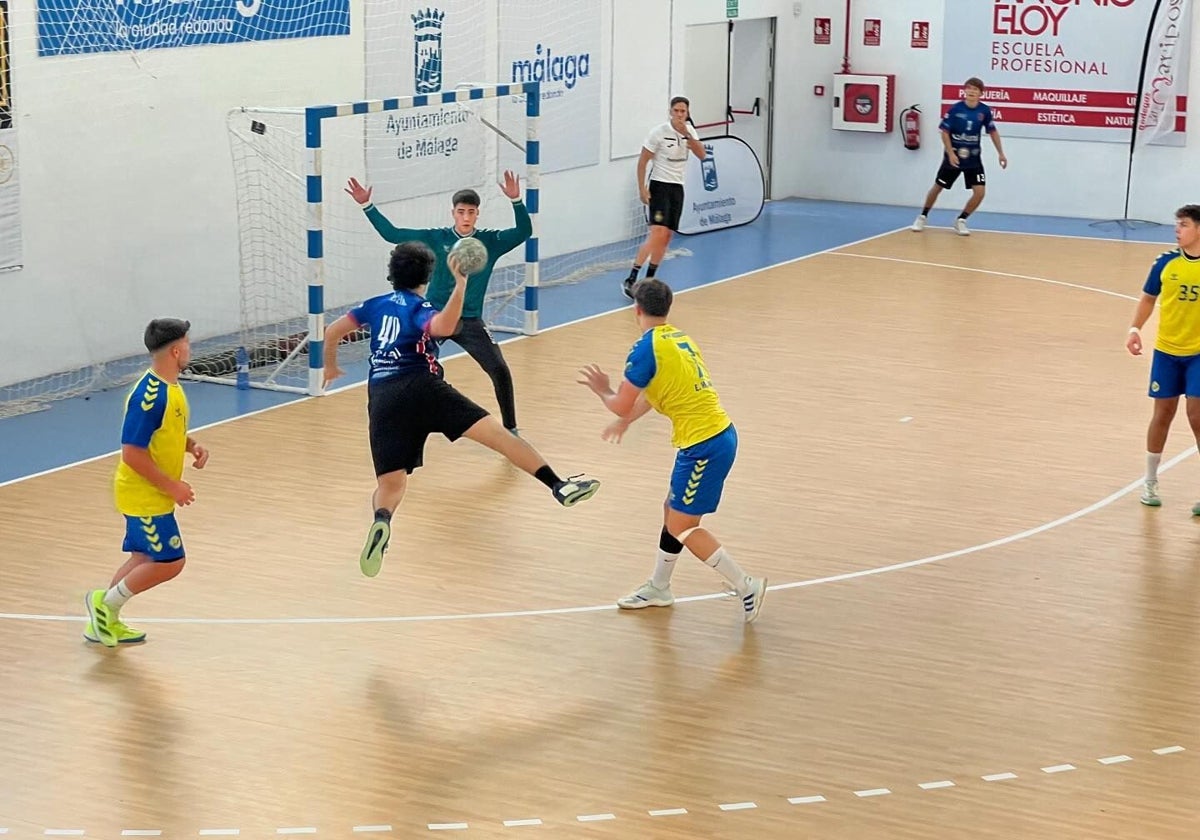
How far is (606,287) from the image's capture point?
2041 cm

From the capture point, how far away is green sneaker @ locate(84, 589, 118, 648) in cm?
919

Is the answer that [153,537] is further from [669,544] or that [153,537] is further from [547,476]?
[669,544]

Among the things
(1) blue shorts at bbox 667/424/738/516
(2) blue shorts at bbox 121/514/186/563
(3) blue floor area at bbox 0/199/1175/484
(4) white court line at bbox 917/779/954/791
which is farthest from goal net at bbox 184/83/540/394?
(4) white court line at bbox 917/779/954/791

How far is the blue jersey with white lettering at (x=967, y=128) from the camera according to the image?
930 inches

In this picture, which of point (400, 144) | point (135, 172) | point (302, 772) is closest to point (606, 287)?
point (400, 144)

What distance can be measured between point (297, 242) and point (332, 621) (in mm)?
8779

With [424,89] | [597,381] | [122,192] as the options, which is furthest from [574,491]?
[424,89]

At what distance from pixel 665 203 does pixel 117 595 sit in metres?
11.9

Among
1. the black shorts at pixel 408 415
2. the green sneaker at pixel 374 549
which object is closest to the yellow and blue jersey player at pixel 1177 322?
the black shorts at pixel 408 415

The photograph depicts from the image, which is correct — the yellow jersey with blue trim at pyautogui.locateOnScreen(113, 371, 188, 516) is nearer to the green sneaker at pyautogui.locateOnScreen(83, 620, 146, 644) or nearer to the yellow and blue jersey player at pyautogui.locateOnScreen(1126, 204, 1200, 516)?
the green sneaker at pyautogui.locateOnScreen(83, 620, 146, 644)

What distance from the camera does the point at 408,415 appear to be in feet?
32.3

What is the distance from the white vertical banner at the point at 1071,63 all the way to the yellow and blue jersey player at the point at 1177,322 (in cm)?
1432

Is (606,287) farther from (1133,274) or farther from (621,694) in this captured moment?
(621,694)

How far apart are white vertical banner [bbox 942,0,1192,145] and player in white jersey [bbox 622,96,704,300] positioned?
26.5 feet
